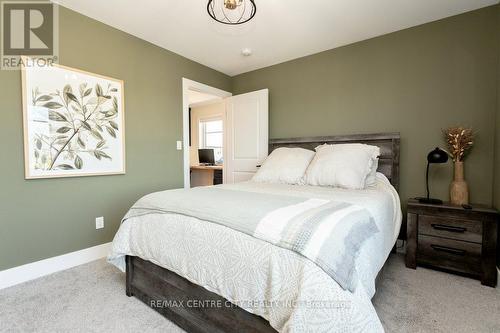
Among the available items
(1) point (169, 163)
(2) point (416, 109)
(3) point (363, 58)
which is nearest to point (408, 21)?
(3) point (363, 58)

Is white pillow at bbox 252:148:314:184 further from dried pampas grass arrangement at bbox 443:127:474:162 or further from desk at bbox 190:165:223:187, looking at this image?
desk at bbox 190:165:223:187

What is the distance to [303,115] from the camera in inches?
128

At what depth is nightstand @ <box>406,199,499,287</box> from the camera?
6.06 feet

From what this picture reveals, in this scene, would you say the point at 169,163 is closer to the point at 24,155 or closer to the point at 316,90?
the point at 24,155

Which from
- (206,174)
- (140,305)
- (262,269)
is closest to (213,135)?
(206,174)

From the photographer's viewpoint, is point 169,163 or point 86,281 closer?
point 86,281

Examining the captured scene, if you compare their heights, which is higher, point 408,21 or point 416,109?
point 408,21

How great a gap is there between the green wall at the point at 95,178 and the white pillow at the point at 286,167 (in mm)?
1247

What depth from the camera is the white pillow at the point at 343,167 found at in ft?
6.96

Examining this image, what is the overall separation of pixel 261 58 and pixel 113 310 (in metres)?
3.15

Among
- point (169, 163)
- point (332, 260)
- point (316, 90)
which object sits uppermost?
point (316, 90)

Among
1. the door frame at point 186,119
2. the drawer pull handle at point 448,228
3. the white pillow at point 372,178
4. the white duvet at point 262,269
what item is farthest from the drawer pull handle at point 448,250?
the door frame at point 186,119

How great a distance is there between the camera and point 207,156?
5543 millimetres

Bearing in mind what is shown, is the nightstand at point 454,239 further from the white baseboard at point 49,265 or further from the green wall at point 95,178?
the white baseboard at point 49,265
